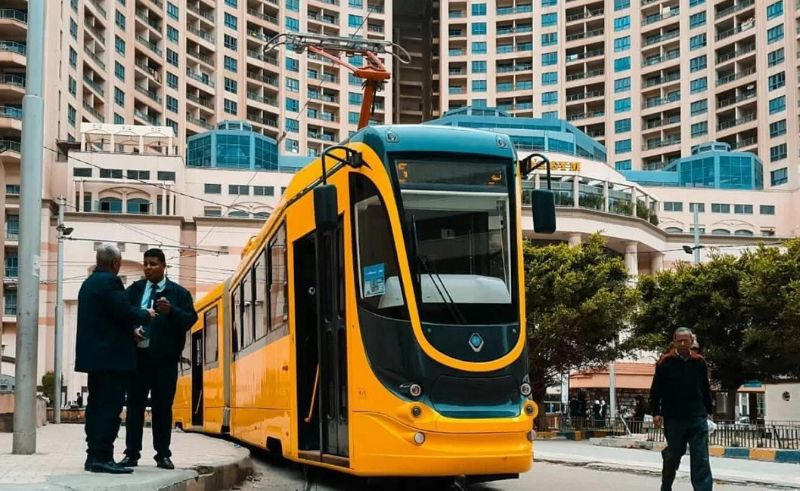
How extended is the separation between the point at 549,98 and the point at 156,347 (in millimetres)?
108691

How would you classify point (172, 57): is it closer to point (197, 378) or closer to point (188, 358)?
point (188, 358)

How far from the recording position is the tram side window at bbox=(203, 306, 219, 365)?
18.6m

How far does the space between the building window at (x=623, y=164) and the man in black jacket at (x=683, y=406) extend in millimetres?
101822

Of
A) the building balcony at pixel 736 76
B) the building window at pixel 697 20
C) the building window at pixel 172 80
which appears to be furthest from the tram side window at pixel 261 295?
the building window at pixel 697 20

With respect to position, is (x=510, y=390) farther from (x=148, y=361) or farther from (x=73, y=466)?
(x=73, y=466)

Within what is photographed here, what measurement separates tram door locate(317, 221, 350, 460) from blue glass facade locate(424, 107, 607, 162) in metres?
75.3

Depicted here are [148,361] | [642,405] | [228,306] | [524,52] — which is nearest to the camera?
[148,361]

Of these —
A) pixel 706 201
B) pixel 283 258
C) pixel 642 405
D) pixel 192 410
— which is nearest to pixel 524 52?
pixel 706 201

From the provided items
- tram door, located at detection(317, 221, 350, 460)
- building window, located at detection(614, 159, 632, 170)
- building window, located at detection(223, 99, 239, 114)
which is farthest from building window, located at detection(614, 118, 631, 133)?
tram door, located at detection(317, 221, 350, 460)

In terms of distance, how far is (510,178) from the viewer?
10727 millimetres

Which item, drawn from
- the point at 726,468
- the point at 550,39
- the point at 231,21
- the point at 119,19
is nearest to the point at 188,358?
the point at 726,468

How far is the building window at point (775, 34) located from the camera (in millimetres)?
96781

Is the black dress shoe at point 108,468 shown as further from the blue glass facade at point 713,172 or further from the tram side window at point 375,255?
the blue glass facade at point 713,172

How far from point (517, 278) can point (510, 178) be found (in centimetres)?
107
